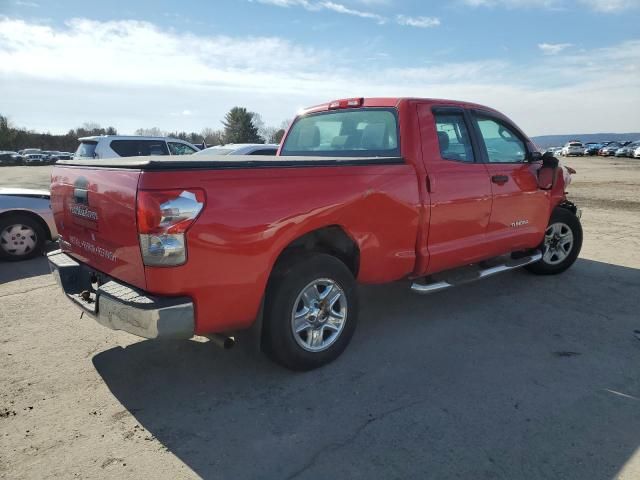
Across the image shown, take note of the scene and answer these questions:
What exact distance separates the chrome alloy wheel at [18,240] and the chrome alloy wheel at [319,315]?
17.0ft

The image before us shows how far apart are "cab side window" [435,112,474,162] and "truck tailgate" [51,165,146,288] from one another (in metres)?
2.59

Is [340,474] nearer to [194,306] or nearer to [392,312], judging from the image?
[194,306]

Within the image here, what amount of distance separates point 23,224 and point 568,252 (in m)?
7.24

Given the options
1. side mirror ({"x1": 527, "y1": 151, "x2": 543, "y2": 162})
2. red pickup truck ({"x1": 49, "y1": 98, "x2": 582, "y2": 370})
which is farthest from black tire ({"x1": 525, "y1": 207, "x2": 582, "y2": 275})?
side mirror ({"x1": 527, "y1": 151, "x2": 543, "y2": 162})

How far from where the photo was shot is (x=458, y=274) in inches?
175

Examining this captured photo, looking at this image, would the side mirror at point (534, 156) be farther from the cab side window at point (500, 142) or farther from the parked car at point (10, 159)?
the parked car at point (10, 159)

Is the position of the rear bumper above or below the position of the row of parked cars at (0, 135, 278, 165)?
below

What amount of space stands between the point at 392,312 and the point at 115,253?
8.76 feet

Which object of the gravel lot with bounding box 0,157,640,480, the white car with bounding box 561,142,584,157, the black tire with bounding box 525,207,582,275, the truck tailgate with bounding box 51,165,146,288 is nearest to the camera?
the gravel lot with bounding box 0,157,640,480

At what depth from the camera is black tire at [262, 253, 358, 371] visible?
318cm

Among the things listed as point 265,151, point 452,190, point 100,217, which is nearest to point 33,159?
point 265,151

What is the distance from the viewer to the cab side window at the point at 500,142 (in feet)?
15.3

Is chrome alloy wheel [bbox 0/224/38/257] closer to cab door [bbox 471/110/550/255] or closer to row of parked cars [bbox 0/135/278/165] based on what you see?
row of parked cars [bbox 0/135/278/165]

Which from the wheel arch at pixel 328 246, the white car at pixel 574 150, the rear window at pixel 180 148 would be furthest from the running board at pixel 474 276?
the white car at pixel 574 150
